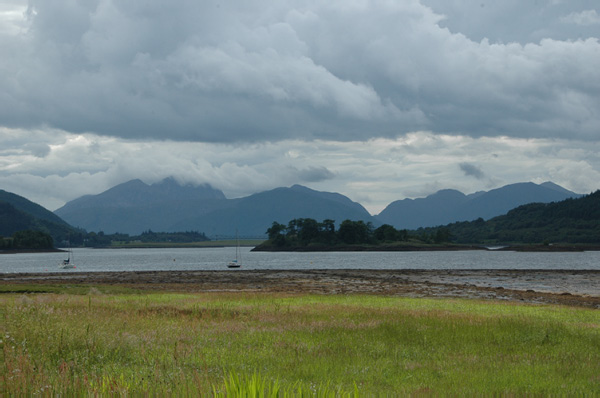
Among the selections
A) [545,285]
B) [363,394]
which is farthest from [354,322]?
[545,285]

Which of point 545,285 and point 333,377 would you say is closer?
point 333,377

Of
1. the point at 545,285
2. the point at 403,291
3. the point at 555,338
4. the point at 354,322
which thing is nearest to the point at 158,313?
the point at 354,322

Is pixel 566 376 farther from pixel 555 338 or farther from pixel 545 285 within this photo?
pixel 545 285

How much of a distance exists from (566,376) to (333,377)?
6.53 m

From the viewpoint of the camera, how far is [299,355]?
58.5ft

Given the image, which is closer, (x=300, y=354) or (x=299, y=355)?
(x=299, y=355)

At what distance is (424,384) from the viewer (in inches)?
556

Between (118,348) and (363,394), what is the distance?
9.37m

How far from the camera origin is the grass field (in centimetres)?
1234

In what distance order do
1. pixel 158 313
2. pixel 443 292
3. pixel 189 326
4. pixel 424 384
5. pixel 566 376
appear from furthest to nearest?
1. pixel 443 292
2. pixel 158 313
3. pixel 189 326
4. pixel 566 376
5. pixel 424 384

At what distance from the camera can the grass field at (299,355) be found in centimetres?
1234

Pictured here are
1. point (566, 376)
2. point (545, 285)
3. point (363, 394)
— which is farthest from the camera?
point (545, 285)

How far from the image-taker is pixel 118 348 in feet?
57.3

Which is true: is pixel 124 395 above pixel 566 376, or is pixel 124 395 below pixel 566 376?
above
